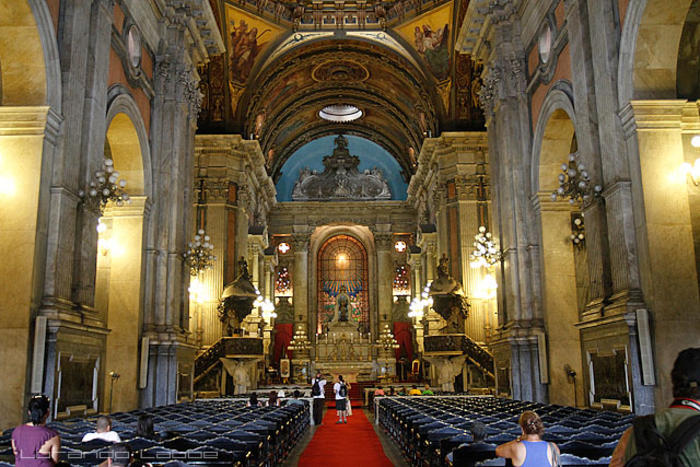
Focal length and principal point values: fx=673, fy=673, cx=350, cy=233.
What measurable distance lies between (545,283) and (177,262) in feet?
25.9

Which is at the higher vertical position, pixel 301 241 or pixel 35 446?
pixel 301 241

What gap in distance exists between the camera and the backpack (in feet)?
7.66

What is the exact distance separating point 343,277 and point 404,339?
5208 millimetres

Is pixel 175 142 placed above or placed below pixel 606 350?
above

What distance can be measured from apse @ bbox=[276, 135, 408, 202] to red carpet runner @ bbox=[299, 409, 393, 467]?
22.2 m

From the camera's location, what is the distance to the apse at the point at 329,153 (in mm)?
38438

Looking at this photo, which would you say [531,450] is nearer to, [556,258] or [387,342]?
[556,258]

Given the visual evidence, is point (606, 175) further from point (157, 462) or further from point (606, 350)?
point (157, 462)

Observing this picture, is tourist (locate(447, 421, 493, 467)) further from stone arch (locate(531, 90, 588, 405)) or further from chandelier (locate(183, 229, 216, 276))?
chandelier (locate(183, 229, 216, 276))

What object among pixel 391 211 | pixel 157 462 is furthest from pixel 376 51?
pixel 157 462

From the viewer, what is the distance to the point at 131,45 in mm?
13453

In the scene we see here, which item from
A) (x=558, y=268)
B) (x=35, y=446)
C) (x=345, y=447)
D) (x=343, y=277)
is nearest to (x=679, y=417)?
(x=35, y=446)

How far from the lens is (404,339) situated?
3584cm

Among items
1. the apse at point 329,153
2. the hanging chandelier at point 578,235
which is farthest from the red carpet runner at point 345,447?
the apse at point 329,153
